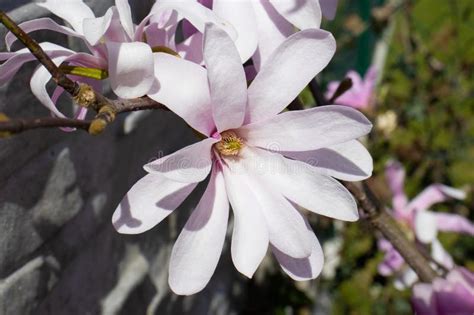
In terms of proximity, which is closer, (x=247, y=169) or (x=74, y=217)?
(x=247, y=169)

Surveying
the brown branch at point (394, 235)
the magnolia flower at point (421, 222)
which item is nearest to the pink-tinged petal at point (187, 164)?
the brown branch at point (394, 235)

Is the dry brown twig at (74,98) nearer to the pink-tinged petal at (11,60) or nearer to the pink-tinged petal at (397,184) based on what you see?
the pink-tinged petal at (11,60)

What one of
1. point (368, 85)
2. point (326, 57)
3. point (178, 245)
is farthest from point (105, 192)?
point (368, 85)

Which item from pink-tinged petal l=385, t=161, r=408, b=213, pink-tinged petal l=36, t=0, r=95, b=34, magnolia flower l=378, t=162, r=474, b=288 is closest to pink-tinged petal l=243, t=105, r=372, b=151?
pink-tinged petal l=36, t=0, r=95, b=34

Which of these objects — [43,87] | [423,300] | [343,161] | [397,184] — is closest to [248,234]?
[343,161]

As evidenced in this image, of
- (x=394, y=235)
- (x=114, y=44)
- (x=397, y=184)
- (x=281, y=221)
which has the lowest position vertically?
(x=397, y=184)

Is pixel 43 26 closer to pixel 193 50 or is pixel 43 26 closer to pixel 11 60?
pixel 11 60

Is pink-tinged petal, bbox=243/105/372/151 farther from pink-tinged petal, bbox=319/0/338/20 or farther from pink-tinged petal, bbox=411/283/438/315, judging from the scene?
pink-tinged petal, bbox=411/283/438/315

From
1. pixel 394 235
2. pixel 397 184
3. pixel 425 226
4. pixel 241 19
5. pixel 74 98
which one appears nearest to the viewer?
pixel 74 98
